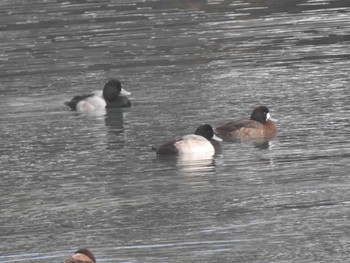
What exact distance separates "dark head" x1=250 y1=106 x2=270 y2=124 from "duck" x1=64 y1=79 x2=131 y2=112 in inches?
143

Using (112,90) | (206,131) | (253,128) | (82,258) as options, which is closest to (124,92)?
(112,90)

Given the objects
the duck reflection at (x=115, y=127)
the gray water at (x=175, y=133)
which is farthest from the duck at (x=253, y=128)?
the duck reflection at (x=115, y=127)

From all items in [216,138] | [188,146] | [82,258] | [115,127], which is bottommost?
[115,127]

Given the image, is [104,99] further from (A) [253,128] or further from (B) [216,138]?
(B) [216,138]

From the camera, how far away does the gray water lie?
46.1 ft

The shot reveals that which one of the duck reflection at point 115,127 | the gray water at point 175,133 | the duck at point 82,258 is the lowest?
the duck reflection at point 115,127

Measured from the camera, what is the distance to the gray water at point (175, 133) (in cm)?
1405

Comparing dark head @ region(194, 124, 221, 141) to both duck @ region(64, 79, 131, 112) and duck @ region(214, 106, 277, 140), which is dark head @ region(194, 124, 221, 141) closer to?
duck @ region(214, 106, 277, 140)

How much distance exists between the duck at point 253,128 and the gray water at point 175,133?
8.6 inches

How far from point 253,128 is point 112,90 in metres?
3.94

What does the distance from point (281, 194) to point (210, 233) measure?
2099 mm

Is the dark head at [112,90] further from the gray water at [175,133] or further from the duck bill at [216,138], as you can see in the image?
the duck bill at [216,138]

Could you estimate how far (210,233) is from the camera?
46.1 feet

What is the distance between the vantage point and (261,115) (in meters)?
20.5
